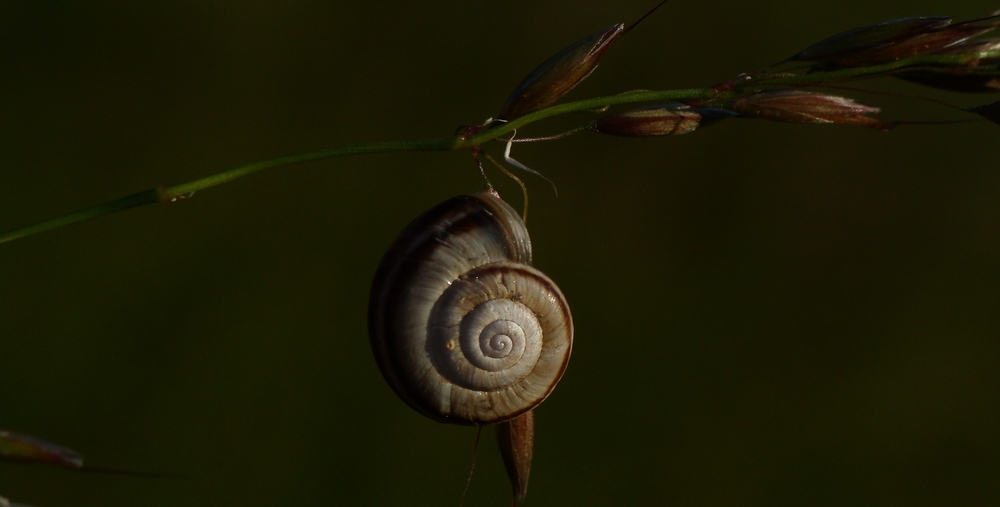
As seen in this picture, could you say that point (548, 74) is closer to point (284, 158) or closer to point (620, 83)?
point (284, 158)

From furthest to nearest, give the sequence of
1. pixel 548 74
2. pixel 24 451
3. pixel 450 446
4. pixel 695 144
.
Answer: pixel 695 144
pixel 450 446
pixel 548 74
pixel 24 451

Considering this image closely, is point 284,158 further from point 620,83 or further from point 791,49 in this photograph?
point 791,49

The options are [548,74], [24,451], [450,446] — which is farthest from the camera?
[450,446]

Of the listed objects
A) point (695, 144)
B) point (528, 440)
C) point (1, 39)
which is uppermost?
point (1, 39)

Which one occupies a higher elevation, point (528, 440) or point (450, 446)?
point (528, 440)

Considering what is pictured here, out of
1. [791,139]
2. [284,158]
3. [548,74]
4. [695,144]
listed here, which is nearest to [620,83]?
[695,144]

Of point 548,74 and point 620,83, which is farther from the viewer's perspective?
point 620,83

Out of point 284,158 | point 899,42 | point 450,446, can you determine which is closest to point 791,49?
point 450,446
